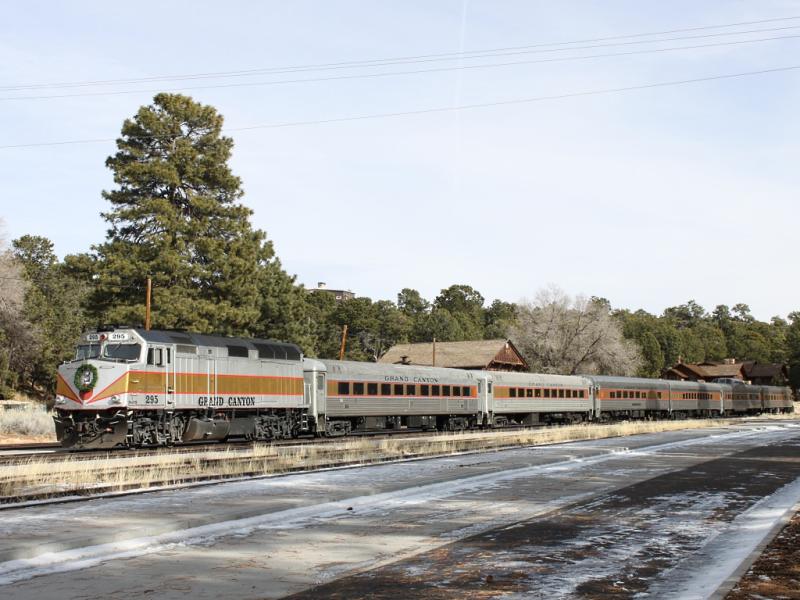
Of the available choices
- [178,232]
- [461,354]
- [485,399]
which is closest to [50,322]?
[178,232]

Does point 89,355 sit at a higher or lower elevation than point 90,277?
lower

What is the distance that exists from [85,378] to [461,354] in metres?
68.3

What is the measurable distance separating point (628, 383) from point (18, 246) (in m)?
77.6

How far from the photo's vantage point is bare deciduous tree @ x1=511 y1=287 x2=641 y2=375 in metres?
102

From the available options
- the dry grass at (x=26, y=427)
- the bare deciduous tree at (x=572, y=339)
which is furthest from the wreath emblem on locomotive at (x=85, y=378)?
the bare deciduous tree at (x=572, y=339)

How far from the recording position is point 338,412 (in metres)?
38.1

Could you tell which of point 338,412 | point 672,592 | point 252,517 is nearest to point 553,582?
point 672,592

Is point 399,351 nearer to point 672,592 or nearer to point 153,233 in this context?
point 153,233

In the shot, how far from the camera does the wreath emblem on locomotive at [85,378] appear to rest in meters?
27.0

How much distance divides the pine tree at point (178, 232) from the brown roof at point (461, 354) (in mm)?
37312

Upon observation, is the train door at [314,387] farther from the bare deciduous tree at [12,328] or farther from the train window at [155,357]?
the bare deciduous tree at [12,328]

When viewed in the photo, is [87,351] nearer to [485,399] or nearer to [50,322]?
[485,399]

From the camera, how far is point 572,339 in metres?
104

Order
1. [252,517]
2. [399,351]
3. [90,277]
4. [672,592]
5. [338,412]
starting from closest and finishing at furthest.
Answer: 1. [672,592]
2. [252,517]
3. [338,412]
4. [90,277]
5. [399,351]
